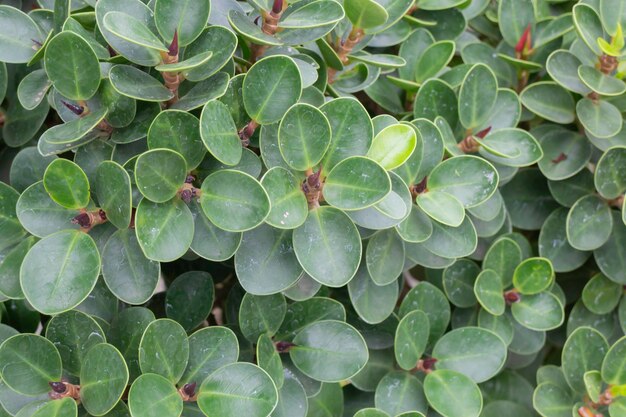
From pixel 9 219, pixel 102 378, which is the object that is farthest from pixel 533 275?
pixel 9 219

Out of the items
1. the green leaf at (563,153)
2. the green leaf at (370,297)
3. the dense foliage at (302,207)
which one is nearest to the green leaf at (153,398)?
the dense foliage at (302,207)

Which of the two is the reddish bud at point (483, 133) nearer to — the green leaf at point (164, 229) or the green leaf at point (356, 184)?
the green leaf at point (356, 184)

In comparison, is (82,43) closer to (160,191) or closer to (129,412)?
(160,191)

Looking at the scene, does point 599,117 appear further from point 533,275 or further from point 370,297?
point 370,297

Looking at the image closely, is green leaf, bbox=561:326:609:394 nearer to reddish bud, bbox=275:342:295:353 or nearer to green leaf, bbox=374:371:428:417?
green leaf, bbox=374:371:428:417

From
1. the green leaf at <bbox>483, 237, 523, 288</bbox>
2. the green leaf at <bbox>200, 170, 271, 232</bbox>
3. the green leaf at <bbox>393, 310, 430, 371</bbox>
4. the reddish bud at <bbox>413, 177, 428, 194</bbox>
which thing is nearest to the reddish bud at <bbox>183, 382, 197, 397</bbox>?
the green leaf at <bbox>200, 170, 271, 232</bbox>

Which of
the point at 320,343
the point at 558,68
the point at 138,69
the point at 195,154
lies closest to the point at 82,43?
the point at 138,69
